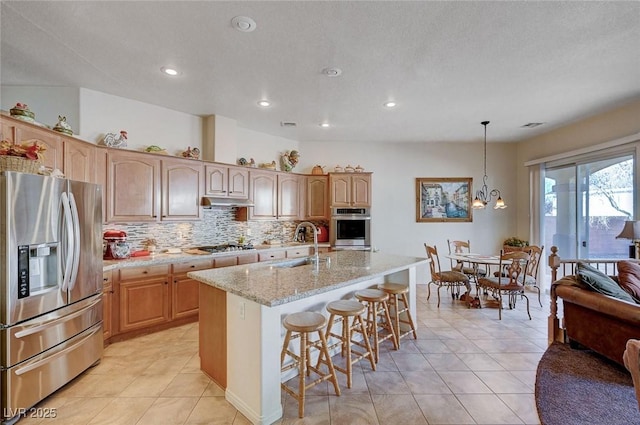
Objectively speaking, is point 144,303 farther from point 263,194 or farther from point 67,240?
point 263,194

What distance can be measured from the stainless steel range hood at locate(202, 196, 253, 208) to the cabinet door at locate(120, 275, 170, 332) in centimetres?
116

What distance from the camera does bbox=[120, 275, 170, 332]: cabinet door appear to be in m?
3.17

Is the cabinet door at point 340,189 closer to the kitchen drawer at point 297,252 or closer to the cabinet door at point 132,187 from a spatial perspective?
the kitchen drawer at point 297,252

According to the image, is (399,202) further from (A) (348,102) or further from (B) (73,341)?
(B) (73,341)

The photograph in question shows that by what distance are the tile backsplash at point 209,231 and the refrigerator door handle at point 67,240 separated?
129 centimetres

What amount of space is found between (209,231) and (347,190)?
8.28 feet

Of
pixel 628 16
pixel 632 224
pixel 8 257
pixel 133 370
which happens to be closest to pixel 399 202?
pixel 632 224

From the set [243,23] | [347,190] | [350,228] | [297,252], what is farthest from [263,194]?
[243,23]

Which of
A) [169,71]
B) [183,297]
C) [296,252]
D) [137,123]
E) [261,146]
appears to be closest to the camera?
[169,71]

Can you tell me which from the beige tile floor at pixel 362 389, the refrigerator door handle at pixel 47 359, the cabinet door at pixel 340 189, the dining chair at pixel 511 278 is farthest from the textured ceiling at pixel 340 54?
the beige tile floor at pixel 362 389

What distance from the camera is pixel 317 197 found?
18.3 ft

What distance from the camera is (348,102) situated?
3.76 meters

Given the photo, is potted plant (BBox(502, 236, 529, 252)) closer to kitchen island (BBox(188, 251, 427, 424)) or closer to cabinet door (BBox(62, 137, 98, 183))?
kitchen island (BBox(188, 251, 427, 424))

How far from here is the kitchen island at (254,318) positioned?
193 cm
